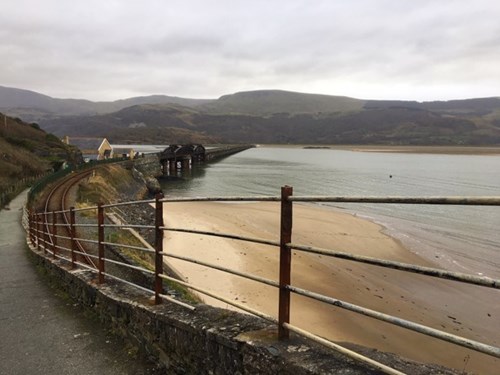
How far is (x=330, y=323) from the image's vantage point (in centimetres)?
968

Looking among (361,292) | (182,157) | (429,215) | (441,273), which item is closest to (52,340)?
(441,273)

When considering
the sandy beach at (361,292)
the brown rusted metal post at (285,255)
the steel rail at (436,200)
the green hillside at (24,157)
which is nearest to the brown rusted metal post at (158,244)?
the brown rusted metal post at (285,255)

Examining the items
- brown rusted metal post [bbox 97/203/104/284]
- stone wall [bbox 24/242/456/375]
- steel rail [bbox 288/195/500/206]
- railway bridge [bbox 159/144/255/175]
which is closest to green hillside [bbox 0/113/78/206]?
railway bridge [bbox 159/144/255/175]

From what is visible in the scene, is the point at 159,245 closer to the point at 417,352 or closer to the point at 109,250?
the point at 417,352

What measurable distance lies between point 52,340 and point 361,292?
30.9 feet

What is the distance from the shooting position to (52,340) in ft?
15.3

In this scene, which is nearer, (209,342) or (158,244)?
(209,342)

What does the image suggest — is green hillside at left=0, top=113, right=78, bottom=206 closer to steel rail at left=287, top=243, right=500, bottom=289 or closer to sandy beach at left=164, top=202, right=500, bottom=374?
sandy beach at left=164, top=202, right=500, bottom=374

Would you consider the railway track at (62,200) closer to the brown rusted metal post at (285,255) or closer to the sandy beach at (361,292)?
the sandy beach at (361,292)

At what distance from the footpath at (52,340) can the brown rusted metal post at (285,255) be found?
1684 mm

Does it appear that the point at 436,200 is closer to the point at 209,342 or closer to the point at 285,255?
the point at 285,255

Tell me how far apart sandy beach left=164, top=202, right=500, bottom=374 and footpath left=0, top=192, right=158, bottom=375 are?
5.02m

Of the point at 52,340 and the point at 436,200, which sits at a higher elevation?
the point at 436,200

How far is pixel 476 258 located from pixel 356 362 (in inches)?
665
